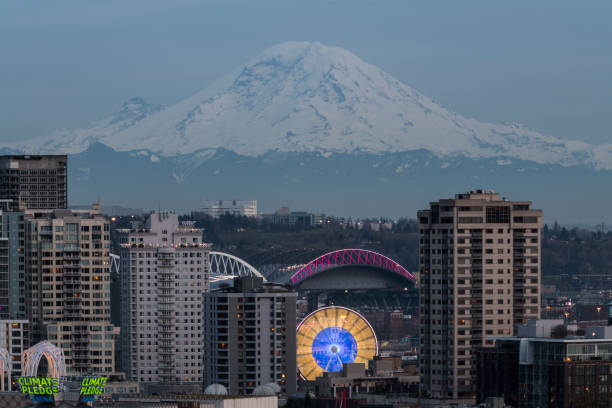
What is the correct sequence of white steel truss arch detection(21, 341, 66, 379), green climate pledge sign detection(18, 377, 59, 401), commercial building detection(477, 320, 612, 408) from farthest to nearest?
white steel truss arch detection(21, 341, 66, 379)
commercial building detection(477, 320, 612, 408)
green climate pledge sign detection(18, 377, 59, 401)

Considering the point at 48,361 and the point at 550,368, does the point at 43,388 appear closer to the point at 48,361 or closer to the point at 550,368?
the point at 550,368

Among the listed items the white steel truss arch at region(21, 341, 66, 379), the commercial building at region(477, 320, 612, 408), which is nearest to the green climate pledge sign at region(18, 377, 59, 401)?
the commercial building at region(477, 320, 612, 408)

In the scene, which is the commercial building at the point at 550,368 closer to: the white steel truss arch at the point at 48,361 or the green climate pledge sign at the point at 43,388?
the white steel truss arch at the point at 48,361

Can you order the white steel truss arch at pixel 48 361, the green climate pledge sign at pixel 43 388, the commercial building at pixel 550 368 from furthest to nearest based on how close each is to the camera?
the white steel truss arch at pixel 48 361, the commercial building at pixel 550 368, the green climate pledge sign at pixel 43 388

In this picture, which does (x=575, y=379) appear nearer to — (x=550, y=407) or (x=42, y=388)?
(x=550, y=407)

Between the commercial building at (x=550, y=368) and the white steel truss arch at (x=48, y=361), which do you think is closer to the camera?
the commercial building at (x=550, y=368)

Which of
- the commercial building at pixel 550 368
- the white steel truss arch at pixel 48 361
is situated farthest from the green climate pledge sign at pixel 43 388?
the white steel truss arch at pixel 48 361

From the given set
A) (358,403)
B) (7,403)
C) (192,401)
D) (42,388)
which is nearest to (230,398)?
(192,401)

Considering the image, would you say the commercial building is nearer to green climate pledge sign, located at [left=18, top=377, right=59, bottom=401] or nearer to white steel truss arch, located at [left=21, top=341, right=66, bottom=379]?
white steel truss arch, located at [left=21, top=341, right=66, bottom=379]
